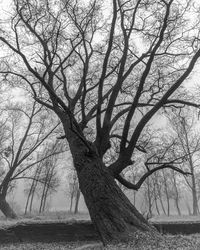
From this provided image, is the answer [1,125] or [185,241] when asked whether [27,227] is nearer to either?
[185,241]

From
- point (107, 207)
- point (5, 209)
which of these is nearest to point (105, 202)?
point (107, 207)

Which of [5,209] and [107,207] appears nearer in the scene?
[107,207]

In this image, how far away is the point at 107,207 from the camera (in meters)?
5.34

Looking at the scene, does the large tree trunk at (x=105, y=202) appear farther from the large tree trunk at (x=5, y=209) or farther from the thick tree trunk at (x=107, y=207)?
the large tree trunk at (x=5, y=209)

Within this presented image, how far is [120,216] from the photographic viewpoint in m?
5.20

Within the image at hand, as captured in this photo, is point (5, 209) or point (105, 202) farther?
point (5, 209)

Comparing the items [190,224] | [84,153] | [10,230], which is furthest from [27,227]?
[190,224]

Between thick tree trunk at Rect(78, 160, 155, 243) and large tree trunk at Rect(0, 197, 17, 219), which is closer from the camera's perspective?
thick tree trunk at Rect(78, 160, 155, 243)

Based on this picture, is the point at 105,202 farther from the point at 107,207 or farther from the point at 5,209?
the point at 5,209

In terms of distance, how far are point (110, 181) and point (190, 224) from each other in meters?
7.45

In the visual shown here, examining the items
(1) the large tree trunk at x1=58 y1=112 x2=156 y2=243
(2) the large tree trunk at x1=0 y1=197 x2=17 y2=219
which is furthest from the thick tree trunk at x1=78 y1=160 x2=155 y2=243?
(2) the large tree trunk at x1=0 y1=197 x2=17 y2=219

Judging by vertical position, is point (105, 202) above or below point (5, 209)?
below

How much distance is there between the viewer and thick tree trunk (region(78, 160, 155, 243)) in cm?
505

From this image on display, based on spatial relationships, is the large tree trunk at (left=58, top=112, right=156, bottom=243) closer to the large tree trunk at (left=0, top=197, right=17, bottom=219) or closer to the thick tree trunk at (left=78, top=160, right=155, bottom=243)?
the thick tree trunk at (left=78, top=160, right=155, bottom=243)
